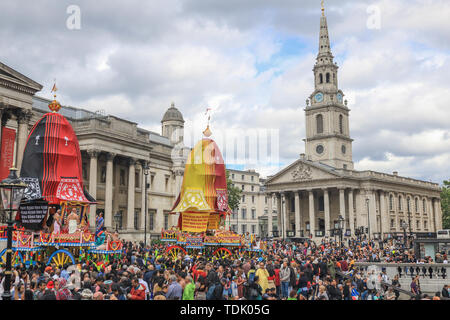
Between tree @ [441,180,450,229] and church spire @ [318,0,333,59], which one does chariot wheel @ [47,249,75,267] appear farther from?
tree @ [441,180,450,229]

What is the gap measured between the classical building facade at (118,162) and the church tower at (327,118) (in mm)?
38333

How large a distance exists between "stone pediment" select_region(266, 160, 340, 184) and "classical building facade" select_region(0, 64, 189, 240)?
29.7 meters

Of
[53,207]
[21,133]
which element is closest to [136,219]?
[21,133]

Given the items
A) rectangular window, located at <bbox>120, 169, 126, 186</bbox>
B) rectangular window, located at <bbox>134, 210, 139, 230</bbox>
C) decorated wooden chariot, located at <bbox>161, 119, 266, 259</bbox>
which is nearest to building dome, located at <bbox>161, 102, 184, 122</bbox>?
rectangular window, located at <bbox>120, 169, 126, 186</bbox>

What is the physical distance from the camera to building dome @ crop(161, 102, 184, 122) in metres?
73.3

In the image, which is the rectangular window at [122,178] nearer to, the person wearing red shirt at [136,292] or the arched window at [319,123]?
the person wearing red shirt at [136,292]

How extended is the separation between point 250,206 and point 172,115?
1195 inches

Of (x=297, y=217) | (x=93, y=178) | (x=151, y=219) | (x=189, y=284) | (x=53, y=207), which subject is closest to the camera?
(x=189, y=284)

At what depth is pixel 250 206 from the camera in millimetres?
95375

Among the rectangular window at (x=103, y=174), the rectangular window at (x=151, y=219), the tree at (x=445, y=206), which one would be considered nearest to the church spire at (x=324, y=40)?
the tree at (x=445, y=206)

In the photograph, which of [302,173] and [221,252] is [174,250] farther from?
[302,173]
